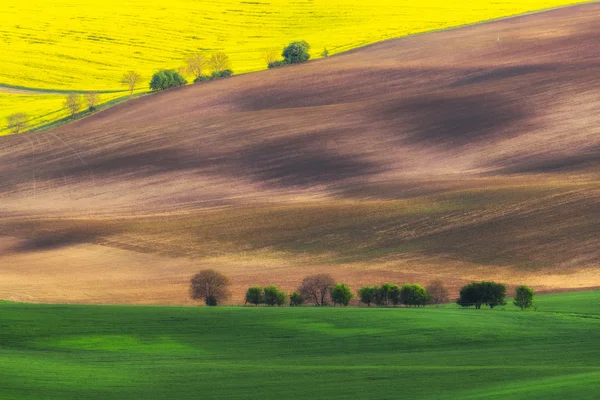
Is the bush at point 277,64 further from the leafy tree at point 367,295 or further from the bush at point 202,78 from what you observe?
the leafy tree at point 367,295

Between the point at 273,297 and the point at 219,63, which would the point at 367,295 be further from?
the point at 219,63

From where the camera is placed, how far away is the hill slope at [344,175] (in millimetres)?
60625

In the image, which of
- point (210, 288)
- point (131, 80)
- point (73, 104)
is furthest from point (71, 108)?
point (210, 288)

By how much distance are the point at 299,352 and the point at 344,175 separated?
4015 centimetres

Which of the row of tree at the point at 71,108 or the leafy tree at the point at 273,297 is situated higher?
the row of tree at the point at 71,108

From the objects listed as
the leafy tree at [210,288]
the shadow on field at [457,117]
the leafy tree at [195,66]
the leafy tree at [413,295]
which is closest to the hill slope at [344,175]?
the shadow on field at [457,117]

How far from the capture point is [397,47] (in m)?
106

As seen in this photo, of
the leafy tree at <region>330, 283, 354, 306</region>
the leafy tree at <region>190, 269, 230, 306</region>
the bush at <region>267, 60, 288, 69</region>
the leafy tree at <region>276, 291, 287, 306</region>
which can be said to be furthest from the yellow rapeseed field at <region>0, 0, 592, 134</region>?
the leafy tree at <region>330, 283, 354, 306</region>

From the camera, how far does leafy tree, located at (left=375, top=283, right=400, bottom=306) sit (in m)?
51.0

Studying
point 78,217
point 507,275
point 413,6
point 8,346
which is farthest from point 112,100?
point 8,346

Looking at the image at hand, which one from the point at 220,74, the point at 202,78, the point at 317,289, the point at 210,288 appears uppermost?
the point at 220,74

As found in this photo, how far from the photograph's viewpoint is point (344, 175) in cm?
7838

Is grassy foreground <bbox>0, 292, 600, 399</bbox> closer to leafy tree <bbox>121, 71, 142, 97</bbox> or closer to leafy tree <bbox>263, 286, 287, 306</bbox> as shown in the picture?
leafy tree <bbox>263, 286, 287, 306</bbox>

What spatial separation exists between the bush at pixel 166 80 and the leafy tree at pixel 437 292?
53881 millimetres
